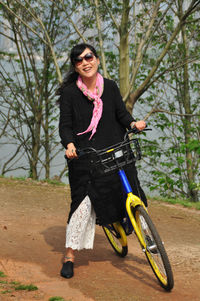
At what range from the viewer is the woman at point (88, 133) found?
402 cm

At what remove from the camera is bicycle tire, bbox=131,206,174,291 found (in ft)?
11.4

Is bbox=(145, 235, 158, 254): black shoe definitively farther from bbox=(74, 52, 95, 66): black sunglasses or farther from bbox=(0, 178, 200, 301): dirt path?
bbox=(74, 52, 95, 66): black sunglasses

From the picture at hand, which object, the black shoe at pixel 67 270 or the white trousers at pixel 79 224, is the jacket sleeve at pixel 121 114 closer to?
the white trousers at pixel 79 224

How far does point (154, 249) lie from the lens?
361 centimetres

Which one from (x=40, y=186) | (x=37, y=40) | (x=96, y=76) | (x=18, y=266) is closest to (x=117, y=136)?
(x=96, y=76)

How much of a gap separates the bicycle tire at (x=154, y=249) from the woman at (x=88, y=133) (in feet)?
1.15

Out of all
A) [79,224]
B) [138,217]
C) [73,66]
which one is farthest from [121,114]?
[79,224]

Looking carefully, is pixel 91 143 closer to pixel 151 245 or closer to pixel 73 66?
pixel 73 66

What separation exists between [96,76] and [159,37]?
31.2ft

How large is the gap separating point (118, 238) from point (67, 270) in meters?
0.70

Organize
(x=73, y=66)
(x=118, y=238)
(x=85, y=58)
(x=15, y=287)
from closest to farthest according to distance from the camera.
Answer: (x=15, y=287)
(x=85, y=58)
(x=73, y=66)
(x=118, y=238)

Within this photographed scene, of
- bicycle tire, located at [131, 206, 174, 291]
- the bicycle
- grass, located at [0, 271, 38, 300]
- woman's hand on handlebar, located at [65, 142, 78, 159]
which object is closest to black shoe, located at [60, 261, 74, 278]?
grass, located at [0, 271, 38, 300]

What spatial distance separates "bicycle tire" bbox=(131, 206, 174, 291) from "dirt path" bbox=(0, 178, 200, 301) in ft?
0.40

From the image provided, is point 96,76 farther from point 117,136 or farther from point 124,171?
point 124,171
